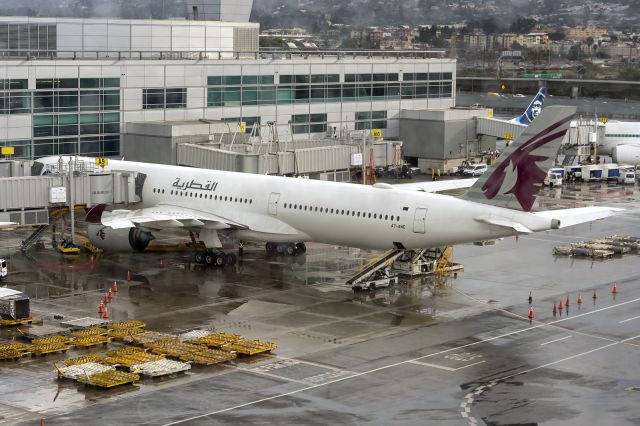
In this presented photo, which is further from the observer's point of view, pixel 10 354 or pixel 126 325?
pixel 126 325

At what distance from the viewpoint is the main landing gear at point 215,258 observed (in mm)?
62938

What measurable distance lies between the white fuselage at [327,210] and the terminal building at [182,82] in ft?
64.2

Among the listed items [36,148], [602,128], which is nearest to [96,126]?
[36,148]

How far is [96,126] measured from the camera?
288ft

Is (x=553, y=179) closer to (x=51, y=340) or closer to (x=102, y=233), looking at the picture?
(x=102, y=233)

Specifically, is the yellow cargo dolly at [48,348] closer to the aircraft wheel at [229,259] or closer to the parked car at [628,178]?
the aircraft wheel at [229,259]

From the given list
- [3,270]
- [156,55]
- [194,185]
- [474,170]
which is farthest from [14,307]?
[474,170]

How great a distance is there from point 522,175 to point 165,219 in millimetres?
19508

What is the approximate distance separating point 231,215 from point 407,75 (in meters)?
53.2

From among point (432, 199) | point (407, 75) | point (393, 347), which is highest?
point (407, 75)

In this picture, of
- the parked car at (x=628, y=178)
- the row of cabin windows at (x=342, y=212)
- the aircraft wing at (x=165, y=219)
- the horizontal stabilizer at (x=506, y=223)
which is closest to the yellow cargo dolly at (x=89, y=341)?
the aircraft wing at (x=165, y=219)

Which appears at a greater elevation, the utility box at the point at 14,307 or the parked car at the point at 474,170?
the parked car at the point at 474,170

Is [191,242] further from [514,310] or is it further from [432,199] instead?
[514,310]

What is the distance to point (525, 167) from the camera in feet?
176
